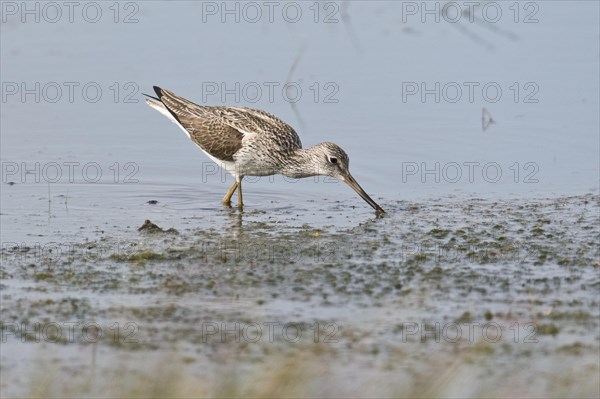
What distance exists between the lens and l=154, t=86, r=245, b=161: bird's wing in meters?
11.5

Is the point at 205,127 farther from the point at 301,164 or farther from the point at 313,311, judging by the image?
the point at 313,311

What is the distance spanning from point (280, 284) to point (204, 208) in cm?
299

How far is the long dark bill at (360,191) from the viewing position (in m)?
10.6

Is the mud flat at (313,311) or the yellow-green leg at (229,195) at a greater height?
the yellow-green leg at (229,195)

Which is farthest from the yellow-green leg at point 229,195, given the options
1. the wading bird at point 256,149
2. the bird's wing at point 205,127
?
the bird's wing at point 205,127

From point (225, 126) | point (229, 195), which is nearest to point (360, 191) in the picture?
point (229, 195)

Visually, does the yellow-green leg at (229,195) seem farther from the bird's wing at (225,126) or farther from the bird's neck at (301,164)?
the bird's neck at (301,164)

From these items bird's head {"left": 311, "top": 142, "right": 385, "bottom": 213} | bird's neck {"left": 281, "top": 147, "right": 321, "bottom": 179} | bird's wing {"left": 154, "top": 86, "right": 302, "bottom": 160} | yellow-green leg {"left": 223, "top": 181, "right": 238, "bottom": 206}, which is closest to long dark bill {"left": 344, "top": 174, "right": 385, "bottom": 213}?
bird's head {"left": 311, "top": 142, "right": 385, "bottom": 213}

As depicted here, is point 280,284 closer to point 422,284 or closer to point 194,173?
point 422,284

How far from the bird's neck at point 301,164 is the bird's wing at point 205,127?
0.52 m

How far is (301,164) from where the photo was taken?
37.1ft

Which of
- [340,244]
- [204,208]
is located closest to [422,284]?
[340,244]

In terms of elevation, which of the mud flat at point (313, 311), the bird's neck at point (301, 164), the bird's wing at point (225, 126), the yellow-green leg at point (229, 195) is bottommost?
the mud flat at point (313, 311)

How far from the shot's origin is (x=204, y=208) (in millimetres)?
10977
